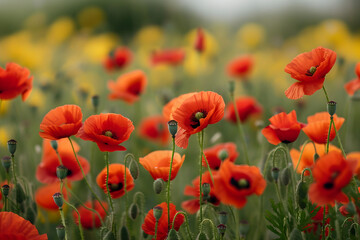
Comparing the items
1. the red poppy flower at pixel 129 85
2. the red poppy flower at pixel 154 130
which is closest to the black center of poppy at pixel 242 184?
the red poppy flower at pixel 129 85

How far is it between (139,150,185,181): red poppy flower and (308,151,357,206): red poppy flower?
0.34 m

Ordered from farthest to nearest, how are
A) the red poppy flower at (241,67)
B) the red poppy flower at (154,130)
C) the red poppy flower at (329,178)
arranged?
the red poppy flower at (241,67), the red poppy flower at (154,130), the red poppy flower at (329,178)

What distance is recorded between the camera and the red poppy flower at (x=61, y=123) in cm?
110

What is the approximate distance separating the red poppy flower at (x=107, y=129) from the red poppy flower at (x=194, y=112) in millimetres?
114

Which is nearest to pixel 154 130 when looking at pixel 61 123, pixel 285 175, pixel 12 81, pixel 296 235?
pixel 12 81

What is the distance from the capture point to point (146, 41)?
4523 mm

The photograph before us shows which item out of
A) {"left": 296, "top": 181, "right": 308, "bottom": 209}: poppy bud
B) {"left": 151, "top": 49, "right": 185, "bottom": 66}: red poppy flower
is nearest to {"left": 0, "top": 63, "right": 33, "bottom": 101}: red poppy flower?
{"left": 296, "top": 181, "right": 308, "bottom": 209}: poppy bud

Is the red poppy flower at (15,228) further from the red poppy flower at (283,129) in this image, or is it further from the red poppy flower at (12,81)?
the red poppy flower at (283,129)

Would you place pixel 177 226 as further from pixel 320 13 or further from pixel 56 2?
pixel 56 2

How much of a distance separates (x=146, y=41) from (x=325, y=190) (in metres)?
3.78

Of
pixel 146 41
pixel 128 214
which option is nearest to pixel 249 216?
pixel 128 214

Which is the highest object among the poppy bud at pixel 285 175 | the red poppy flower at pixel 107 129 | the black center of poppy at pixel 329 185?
the red poppy flower at pixel 107 129

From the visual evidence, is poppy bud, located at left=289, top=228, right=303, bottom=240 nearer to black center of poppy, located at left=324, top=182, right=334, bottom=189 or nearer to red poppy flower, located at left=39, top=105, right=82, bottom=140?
black center of poppy, located at left=324, top=182, right=334, bottom=189

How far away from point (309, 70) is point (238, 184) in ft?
1.17
